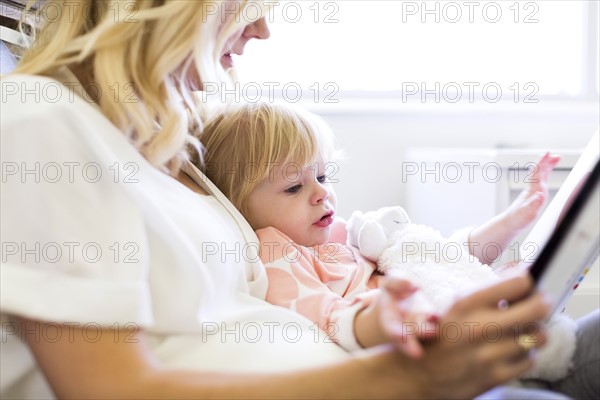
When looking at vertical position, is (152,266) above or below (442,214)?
above

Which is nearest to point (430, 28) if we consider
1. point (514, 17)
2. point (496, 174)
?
point (514, 17)

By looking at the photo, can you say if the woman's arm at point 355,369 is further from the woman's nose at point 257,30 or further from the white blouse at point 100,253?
the woman's nose at point 257,30

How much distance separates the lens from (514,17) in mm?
2328

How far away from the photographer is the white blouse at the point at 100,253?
62cm

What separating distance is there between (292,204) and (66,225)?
510 mm

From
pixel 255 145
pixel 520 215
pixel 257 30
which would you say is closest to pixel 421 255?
pixel 520 215

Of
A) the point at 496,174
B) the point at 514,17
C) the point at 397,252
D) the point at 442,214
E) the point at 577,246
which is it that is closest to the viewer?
the point at 577,246

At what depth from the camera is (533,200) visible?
113 cm

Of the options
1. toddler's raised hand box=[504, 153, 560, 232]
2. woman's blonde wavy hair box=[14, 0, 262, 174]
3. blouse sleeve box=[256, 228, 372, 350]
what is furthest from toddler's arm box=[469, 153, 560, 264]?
woman's blonde wavy hair box=[14, 0, 262, 174]

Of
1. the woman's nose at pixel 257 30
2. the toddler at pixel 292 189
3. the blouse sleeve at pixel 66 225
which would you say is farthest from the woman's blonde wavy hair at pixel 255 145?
the blouse sleeve at pixel 66 225

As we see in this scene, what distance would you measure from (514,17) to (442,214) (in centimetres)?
81

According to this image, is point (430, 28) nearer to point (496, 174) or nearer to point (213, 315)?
point (496, 174)

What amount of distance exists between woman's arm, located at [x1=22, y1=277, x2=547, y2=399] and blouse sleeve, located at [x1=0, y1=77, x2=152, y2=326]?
27 millimetres

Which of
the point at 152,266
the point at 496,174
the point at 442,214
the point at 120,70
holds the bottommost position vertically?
the point at 442,214
